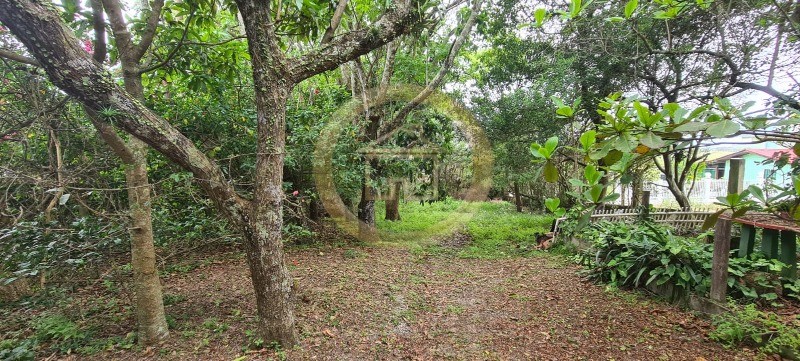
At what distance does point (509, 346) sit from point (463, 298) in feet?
3.40

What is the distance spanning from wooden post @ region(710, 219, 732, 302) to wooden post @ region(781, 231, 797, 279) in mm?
531

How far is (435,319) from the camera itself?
128 inches

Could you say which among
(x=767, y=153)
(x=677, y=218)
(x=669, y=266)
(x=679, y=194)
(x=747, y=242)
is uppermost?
(x=767, y=153)

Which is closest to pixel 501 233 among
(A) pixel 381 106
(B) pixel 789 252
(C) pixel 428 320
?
(A) pixel 381 106

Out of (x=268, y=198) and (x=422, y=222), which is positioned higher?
(x=268, y=198)

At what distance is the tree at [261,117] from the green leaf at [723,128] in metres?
2.08

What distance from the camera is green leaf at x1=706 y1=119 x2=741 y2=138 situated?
2.84 ft

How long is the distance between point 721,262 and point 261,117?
3.90 metres

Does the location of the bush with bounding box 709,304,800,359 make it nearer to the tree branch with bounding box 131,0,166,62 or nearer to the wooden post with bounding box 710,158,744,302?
the wooden post with bounding box 710,158,744,302

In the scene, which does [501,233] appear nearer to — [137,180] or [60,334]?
[137,180]

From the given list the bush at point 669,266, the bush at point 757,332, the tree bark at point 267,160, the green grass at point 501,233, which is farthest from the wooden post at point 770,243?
the tree bark at point 267,160

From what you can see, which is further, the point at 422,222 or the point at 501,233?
the point at 422,222

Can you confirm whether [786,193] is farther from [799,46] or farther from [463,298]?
[799,46]

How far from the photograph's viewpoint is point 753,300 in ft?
9.65
